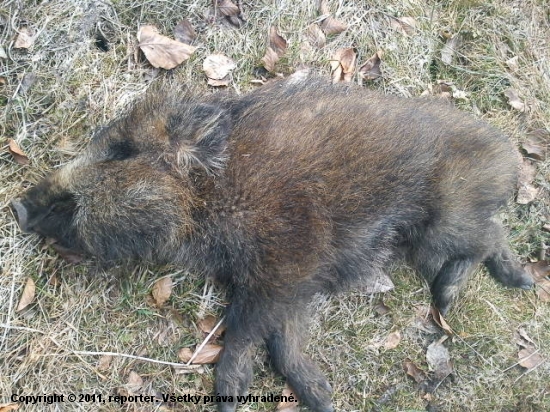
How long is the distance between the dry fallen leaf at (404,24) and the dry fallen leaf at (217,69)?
163 centimetres

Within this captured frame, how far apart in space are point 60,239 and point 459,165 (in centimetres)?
293

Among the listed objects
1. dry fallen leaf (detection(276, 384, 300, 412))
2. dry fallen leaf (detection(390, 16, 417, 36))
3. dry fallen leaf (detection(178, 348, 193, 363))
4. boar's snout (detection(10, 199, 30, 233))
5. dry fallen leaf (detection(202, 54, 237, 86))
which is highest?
dry fallen leaf (detection(390, 16, 417, 36))

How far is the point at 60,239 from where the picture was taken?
3881mm

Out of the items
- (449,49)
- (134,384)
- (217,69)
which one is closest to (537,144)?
(449,49)

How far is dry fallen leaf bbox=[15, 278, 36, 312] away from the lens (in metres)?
3.94

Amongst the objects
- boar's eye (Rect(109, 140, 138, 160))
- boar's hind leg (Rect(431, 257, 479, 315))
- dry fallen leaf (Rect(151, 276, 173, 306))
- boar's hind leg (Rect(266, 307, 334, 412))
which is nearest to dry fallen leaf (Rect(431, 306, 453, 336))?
boar's hind leg (Rect(431, 257, 479, 315))

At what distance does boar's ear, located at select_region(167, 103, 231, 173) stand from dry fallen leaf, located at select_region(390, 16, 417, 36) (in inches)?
88.4

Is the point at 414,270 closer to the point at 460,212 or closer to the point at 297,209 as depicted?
the point at 460,212

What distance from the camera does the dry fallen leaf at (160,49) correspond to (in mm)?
4422

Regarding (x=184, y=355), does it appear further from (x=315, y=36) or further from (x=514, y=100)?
(x=514, y=100)

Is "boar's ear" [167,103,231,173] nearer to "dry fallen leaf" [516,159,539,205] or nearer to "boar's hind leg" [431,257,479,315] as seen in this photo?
"boar's hind leg" [431,257,479,315]

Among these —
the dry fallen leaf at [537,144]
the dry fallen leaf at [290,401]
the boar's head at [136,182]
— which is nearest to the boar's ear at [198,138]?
the boar's head at [136,182]

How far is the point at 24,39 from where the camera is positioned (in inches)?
163

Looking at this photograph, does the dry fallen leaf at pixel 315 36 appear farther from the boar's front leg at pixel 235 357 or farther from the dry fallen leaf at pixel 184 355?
the dry fallen leaf at pixel 184 355
